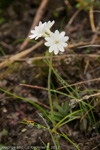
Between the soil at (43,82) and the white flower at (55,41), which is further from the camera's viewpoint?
the soil at (43,82)

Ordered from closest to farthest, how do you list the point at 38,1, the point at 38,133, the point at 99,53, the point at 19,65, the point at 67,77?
1. the point at 38,133
2. the point at 67,77
3. the point at 99,53
4. the point at 19,65
5. the point at 38,1

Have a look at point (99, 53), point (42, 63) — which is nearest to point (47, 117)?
point (42, 63)

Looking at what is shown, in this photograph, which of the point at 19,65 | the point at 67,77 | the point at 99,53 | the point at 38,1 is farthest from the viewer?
the point at 38,1

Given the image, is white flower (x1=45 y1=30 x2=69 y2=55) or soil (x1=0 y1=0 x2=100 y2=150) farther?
soil (x1=0 y1=0 x2=100 y2=150)

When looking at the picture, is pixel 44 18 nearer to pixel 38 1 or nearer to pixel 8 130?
pixel 38 1

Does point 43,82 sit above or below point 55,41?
below

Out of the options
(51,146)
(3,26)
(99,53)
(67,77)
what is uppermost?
(3,26)

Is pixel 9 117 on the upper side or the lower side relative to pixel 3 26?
lower

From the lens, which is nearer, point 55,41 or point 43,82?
point 55,41
